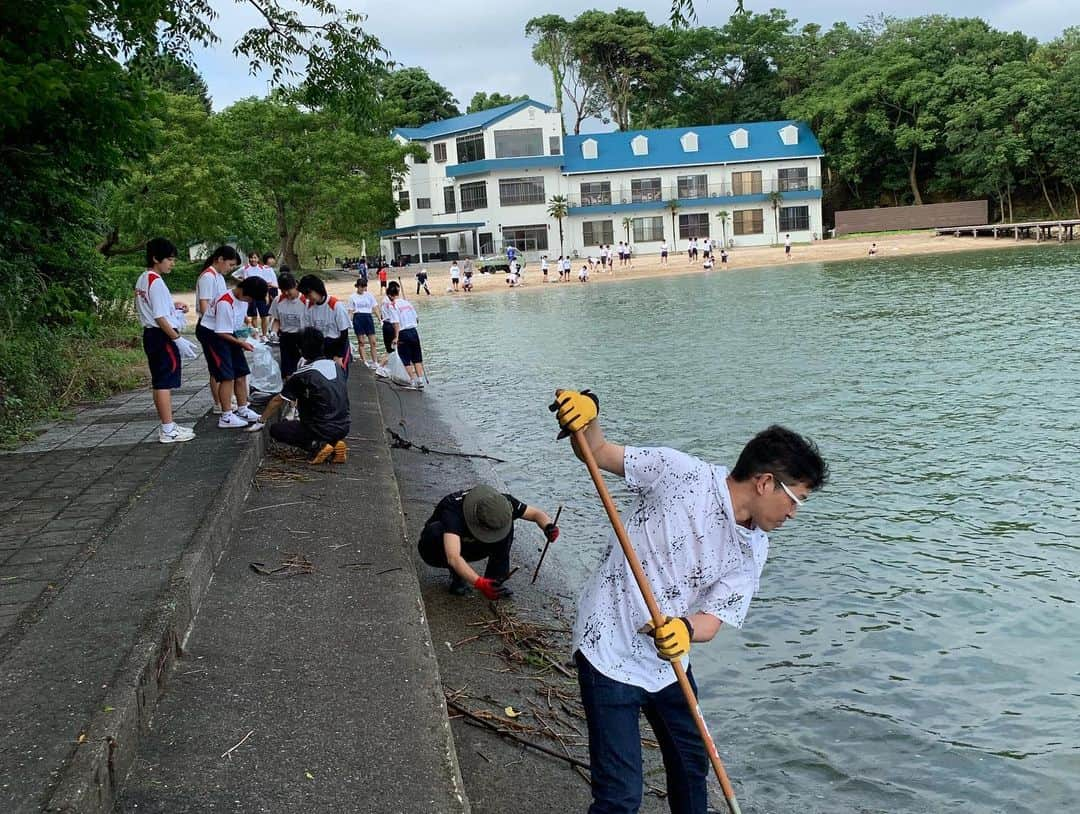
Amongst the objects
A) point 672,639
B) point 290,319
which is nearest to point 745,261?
point 290,319

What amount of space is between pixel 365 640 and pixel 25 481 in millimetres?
3994

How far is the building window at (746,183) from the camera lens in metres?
58.6

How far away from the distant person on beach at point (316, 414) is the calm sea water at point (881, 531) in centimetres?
213

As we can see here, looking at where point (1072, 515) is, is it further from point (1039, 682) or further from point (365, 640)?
point (365, 640)

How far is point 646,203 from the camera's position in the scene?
2325 inches

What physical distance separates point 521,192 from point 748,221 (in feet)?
45.1

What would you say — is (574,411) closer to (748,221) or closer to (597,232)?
(597,232)

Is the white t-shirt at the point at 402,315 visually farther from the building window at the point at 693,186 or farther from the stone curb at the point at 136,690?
the building window at the point at 693,186

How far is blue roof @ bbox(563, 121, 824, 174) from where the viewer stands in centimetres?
5834

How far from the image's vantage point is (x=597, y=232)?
196 feet

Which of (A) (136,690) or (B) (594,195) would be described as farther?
(B) (594,195)

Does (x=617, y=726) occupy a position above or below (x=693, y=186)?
below

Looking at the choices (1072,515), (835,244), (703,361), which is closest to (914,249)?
(835,244)

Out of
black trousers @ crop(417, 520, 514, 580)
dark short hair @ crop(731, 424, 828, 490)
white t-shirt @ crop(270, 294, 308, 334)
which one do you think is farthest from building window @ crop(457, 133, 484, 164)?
dark short hair @ crop(731, 424, 828, 490)
